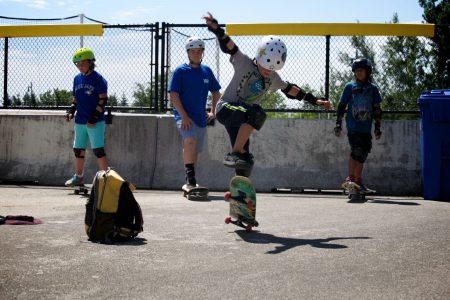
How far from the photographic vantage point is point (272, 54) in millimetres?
6121

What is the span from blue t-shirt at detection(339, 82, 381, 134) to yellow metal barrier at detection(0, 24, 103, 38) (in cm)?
418

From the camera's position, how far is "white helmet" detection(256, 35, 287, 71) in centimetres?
613

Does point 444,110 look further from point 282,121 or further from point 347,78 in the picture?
point 347,78

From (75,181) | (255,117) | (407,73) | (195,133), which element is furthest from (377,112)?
(407,73)

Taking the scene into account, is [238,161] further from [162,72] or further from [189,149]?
[162,72]

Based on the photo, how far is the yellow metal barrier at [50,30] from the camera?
434 inches

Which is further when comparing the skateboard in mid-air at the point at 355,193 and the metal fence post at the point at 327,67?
the metal fence post at the point at 327,67

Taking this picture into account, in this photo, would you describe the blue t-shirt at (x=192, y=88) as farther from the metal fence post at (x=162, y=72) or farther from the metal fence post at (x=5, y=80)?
the metal fence post at (x=5, y=80)

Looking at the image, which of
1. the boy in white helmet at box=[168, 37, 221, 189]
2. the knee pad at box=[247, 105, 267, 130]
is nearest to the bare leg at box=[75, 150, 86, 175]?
the boy in white helmet at box=[168, 37, 221, 189]

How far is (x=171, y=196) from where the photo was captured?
9.18m

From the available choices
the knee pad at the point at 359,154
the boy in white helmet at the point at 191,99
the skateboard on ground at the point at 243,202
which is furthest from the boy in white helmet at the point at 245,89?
the knee pad at the point at 359,154

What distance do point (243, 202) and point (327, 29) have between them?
519 cm

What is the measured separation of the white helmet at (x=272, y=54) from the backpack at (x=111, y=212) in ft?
5.53

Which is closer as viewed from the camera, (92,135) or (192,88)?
(192,88)
